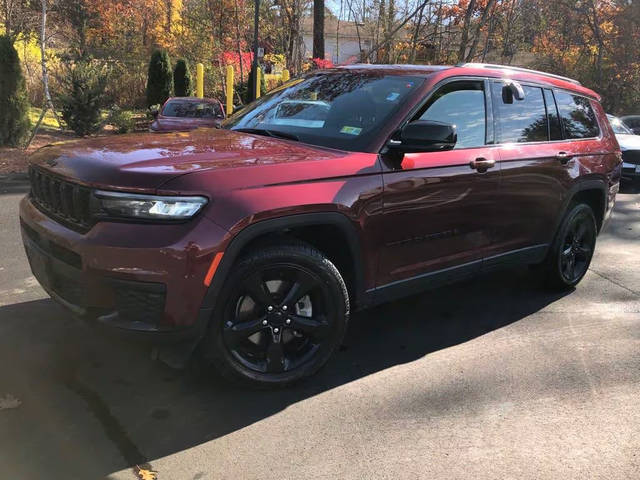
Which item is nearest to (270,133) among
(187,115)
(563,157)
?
(563,157)

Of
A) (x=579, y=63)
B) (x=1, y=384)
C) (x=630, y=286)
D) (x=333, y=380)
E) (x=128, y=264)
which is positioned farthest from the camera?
(x=579, y=63)

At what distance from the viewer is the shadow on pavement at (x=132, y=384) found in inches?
101

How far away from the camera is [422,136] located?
125 inches

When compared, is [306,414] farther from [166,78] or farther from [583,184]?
[166,78]

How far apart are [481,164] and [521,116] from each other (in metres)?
0.80

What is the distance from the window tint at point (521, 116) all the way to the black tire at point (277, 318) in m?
1.89

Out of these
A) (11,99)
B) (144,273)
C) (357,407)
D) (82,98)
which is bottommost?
(357,407)

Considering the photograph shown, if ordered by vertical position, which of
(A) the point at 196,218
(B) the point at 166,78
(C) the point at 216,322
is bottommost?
(C) the point at 216,322

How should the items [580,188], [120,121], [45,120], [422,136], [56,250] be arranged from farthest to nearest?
[45,120] < [120,121] < [580,188] < [422,136] < [56,250]

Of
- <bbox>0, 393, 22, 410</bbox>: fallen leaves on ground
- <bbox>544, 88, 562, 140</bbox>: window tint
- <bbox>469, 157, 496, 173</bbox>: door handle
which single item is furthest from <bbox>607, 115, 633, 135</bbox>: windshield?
<bbox>0, 393, 22, 410</bbox>: fallen leaves on ground

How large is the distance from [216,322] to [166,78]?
18.7 meters

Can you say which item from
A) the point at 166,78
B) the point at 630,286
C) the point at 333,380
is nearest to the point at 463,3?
the point at 166,78

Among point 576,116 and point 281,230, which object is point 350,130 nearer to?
point 281,230

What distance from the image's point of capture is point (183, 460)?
253 centimetres
